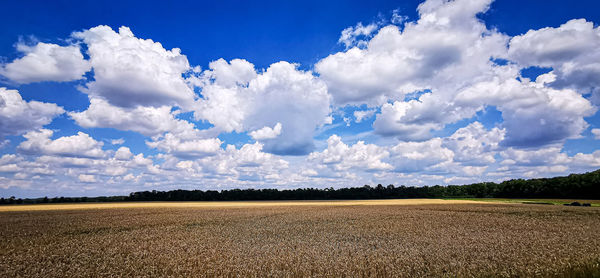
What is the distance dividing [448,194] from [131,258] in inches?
5280

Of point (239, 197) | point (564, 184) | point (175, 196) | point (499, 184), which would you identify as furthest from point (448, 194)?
point (175, 196)

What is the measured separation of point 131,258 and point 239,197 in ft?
383

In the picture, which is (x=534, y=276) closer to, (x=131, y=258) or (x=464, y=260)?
(x=464, y=260)

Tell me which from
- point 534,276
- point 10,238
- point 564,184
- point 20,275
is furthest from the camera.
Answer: point 564,184

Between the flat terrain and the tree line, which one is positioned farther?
the tree line

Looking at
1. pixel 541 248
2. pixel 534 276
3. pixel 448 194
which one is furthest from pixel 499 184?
pixel 534 276

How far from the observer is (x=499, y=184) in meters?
114

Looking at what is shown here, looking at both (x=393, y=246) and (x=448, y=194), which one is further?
(x=448, y=194)

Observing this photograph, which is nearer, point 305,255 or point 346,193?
point 305,255

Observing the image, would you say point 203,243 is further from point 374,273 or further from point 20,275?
point 374,273

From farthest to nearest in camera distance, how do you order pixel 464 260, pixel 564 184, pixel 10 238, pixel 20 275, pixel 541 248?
pixel 564 184, pixel 10 238, pixel 541 248, pixel 464 260, pixel 20 275

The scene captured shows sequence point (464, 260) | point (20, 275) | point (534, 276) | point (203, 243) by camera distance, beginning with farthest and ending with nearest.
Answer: point (203, 243)
point (464, 260)
point (20, 275)
point (534, 276)

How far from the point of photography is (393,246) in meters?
17.4

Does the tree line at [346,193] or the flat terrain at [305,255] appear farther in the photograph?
the tree line at [346,193]
